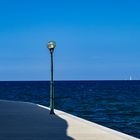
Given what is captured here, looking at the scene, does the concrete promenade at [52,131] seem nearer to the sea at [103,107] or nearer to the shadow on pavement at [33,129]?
the shadow on pavement at [33,129]

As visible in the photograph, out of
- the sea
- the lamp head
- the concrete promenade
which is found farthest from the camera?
the sea

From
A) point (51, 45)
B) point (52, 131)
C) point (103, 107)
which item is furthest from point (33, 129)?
point (103, 107)

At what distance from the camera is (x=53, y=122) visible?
18.1 m

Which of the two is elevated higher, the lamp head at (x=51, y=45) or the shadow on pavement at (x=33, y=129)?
the lamp head at (x=51, y=45)

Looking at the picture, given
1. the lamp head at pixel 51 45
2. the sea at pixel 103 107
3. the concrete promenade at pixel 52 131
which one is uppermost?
the lamp head at pixel 51 45

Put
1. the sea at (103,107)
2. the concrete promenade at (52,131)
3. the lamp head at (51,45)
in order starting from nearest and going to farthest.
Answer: the concrete promenade at (52,131)
the lamp head at (51,45)
the sea at (103,107)

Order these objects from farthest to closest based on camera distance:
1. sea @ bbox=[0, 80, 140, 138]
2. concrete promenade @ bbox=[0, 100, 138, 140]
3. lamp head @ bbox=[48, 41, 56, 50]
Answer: sea @ bbox=[0, 80, 140, 138] < lamp head @ bbox=[48, 41, 56, 50] < concrete promenade @ bbox=[0, 100, 138, 140]

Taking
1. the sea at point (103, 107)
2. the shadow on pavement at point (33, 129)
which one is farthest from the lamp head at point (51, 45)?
the sea at point (103, 107)

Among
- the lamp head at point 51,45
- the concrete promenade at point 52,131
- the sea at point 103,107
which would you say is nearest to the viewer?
the concrete promenade at point 52,131

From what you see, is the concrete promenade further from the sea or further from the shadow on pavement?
the sea

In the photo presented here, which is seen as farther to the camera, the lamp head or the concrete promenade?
the lamp head

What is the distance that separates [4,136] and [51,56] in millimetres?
8698

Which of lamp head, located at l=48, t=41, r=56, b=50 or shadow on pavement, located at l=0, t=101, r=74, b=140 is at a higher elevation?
lamp head, located at l=48, t=41, r=56, b=50

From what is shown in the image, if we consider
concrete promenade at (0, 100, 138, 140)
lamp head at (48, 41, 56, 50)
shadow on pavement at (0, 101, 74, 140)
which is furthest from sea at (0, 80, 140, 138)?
concrete promenade at (0, 100, 138, 140)
